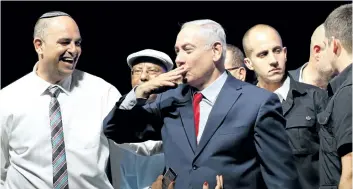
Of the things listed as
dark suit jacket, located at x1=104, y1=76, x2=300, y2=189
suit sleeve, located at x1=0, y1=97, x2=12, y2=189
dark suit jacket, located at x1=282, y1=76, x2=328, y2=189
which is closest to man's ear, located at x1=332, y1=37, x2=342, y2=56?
dark suit jacket, located at x1=104, y1=76, x2=300, y2=189

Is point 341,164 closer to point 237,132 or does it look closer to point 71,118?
point 237,132

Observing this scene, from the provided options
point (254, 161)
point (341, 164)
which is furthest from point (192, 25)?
point (341, 164)

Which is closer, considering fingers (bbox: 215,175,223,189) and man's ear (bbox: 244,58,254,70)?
fingers (bbox: 215,175,223,189)

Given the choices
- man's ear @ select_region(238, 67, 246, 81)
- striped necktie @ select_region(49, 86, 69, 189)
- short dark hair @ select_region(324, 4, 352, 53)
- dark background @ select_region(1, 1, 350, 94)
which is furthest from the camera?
dark background @ select_region(1, 1, 350, 94)

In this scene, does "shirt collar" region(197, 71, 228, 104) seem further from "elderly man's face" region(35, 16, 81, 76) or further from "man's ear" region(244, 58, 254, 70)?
"man's ear" region(244, 58, 254, 70)

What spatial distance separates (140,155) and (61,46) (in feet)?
2.35

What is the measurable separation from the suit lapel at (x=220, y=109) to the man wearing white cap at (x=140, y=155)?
648mm

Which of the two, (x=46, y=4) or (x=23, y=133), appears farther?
(x=46, y=4)

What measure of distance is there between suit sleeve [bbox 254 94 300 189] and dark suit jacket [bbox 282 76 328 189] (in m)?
0.55

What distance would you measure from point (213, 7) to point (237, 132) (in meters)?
2.26

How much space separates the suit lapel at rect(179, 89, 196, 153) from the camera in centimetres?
342

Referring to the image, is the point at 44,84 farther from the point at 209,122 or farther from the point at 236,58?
→ the point at 236,58

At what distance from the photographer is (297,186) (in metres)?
3.37

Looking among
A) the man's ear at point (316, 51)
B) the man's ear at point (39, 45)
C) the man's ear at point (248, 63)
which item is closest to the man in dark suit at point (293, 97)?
the man's ear at point (248, 63)
